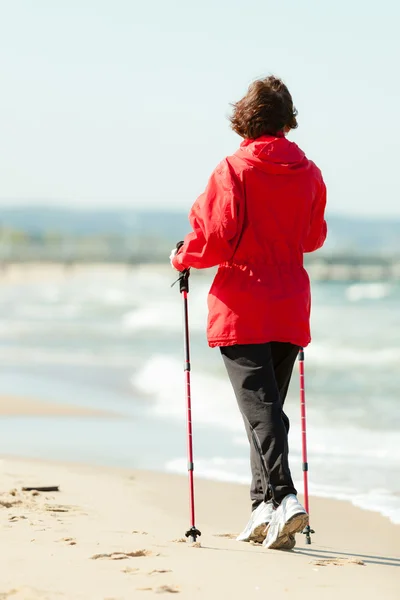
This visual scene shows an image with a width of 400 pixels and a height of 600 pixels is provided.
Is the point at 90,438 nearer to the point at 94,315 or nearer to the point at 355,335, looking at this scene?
the point at 355,335

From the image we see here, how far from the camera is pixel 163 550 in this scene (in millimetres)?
4137

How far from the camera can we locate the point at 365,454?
7219 mm

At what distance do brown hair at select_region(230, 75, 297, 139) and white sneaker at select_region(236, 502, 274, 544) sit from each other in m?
1.38

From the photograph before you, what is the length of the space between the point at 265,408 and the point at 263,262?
1.77 ft

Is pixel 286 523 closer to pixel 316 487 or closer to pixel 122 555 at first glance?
pixel 122 555

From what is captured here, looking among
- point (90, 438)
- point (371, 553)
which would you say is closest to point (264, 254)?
point (371, 553)

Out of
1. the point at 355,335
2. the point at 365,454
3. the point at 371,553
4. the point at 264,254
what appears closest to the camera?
the point at 264,254

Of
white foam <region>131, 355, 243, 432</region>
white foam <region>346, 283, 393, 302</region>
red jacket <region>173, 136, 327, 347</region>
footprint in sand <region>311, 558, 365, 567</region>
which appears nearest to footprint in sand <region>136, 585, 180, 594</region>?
footprint in sand <region>311, 558, 365, 567</region>

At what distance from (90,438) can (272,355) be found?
3727 mm

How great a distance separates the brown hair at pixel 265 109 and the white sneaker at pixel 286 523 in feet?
4.45

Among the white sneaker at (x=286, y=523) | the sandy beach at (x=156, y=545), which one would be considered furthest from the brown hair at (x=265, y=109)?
the sandy beach at (x=156, y=545)

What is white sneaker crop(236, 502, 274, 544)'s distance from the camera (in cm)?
433

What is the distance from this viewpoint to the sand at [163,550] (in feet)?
11.8

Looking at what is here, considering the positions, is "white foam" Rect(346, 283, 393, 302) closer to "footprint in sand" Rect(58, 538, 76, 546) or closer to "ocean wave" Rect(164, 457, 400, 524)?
"ocean wave" Rect(164, 457, 400, 524)
